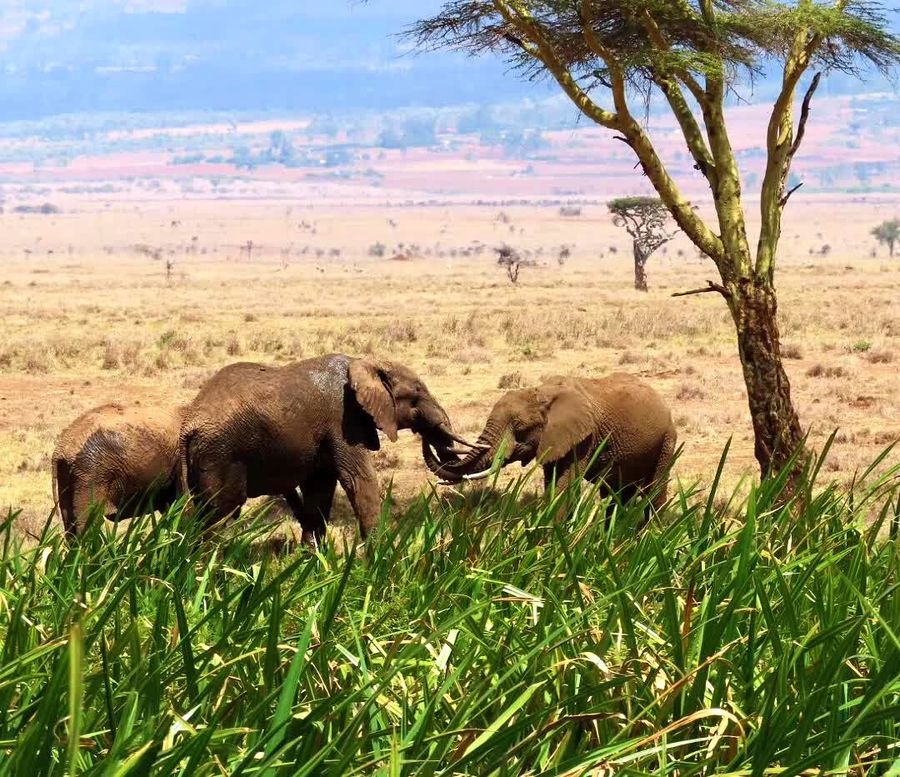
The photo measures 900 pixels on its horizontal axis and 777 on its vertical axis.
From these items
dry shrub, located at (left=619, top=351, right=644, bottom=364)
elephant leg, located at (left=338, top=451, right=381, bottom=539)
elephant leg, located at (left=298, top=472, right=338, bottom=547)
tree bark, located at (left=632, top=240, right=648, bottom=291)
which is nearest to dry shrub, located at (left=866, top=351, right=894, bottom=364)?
dry shrub, located at (left=619, top=351, right=644, bottom=364)

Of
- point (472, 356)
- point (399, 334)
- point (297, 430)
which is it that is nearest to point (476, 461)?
point (297, 430)

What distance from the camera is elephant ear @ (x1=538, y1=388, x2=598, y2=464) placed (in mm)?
11023

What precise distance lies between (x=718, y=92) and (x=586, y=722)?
8.97 metres

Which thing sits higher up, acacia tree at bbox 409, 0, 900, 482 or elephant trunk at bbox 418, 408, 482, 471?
acacia tree at bbox 409, 0, 900, 482

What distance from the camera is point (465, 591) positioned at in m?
5.28

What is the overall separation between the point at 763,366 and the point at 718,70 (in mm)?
2417

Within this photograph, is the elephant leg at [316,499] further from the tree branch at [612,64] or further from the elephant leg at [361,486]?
the tree branch at [612,64]

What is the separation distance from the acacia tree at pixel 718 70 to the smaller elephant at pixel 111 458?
4163 mm

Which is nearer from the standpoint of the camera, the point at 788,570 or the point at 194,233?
the point at 788,570

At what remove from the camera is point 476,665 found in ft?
15.2

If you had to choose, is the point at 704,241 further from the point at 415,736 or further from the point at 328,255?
the point at 328,255

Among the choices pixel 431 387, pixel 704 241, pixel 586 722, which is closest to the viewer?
pixel 586 722

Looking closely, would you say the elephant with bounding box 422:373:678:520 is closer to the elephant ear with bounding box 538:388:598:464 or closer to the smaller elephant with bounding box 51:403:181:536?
the elephant ear with bounding box 538:388:598:464

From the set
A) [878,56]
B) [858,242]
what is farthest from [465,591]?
[858,242]
